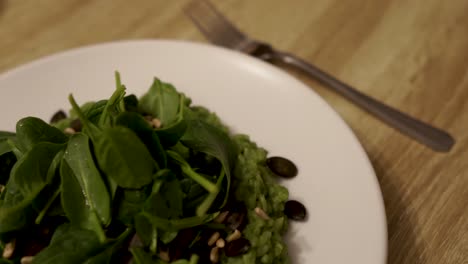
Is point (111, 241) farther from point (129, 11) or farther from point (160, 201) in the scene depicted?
point (129, 11)

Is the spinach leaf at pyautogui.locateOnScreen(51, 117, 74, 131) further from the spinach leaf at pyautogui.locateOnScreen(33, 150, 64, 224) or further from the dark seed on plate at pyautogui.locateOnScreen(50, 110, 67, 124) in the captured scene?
the spinach leaf at pyautogui.locateOnScreen(33, 150, 64, 224)

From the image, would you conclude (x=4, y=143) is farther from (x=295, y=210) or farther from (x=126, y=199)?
(x=295, y=210)

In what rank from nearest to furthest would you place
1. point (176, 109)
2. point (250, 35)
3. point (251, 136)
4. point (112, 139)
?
1. point (112, 139)
2. point (176, 109)
3. point (251, 136)
4. point (250, 35)

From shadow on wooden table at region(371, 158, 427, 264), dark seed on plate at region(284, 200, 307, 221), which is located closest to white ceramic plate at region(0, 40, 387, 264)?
dark seed on plate at region(284, 200, 307, 221)

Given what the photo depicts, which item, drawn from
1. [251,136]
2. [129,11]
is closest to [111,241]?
[251,136]

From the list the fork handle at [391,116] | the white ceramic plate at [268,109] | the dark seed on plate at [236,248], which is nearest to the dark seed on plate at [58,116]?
the white ceramic plate at [268,109]
